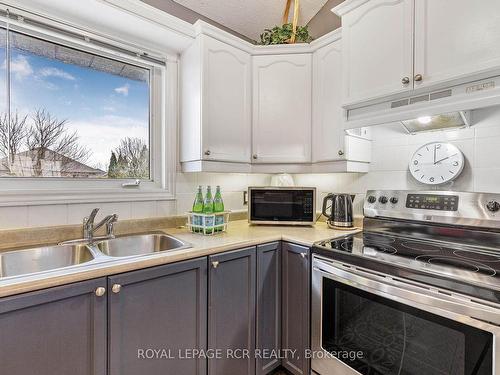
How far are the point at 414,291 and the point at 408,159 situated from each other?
973 mm

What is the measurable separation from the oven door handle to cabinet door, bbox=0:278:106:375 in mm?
1007

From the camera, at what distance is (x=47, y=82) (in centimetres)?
148

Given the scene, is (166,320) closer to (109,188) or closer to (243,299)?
(243,299)

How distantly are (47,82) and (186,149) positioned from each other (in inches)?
32.7

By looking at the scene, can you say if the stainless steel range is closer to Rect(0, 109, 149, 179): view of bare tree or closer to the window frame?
the window frame

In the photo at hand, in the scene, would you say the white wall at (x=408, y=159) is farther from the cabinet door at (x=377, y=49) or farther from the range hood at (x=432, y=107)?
the cabinet door at (x=377, y=49)

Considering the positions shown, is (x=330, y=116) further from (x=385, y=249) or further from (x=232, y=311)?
(x=232, y=311)

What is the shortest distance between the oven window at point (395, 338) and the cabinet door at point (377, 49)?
40.8 inches

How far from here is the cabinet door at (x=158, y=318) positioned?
104cm

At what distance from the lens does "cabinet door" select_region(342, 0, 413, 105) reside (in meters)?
1.34

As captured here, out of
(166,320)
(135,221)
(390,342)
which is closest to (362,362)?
(390,342)

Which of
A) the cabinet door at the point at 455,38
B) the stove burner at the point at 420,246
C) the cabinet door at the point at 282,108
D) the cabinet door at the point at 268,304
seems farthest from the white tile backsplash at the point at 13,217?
the cabinet door at the point at 455,38

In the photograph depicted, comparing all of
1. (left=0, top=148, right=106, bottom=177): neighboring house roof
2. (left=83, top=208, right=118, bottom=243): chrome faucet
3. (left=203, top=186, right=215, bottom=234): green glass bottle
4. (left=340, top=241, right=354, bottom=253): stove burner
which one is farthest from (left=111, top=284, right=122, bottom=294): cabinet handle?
(left=340, top=241, right=354, bottom=253): stove burner

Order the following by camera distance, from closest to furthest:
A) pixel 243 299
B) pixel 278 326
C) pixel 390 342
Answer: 1. pixel 390 342
2. pixel 243 299
3. pixel 278 326
